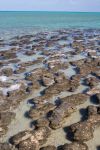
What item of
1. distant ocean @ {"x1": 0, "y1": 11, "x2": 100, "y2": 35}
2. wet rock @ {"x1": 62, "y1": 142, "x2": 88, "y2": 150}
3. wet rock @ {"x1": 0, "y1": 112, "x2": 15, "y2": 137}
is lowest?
distant ocean @ {"x1": 0, "y1": 11, "x2": 100, "y2": 35}

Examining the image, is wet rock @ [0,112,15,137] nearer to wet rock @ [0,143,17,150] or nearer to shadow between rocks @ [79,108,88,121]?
wet rock @ [0,143,17,150]

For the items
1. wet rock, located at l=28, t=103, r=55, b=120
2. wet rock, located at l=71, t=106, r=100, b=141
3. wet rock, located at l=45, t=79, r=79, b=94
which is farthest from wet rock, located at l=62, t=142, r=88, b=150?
wet rock, located at l=45, t=79, r=79, b=94

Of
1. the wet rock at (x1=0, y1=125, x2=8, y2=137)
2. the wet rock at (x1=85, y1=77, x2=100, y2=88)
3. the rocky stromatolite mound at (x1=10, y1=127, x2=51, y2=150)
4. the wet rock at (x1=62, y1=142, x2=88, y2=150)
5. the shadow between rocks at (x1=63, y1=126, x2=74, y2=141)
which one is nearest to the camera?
the wet rock at (x1=62, y1=142, x2=88, y2=150)

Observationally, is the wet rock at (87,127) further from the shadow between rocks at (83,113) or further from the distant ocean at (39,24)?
the distant ocean at (39,24)

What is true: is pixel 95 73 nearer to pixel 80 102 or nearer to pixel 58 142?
pixel 80 102

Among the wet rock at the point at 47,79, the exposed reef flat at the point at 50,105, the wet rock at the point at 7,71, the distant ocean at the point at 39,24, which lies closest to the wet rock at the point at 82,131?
the exposed reef flat at the point at 50,105

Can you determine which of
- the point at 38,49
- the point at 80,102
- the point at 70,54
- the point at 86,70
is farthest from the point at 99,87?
the point at 38,49

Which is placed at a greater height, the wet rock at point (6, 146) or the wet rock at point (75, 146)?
the wet rock at point (75, 146)
